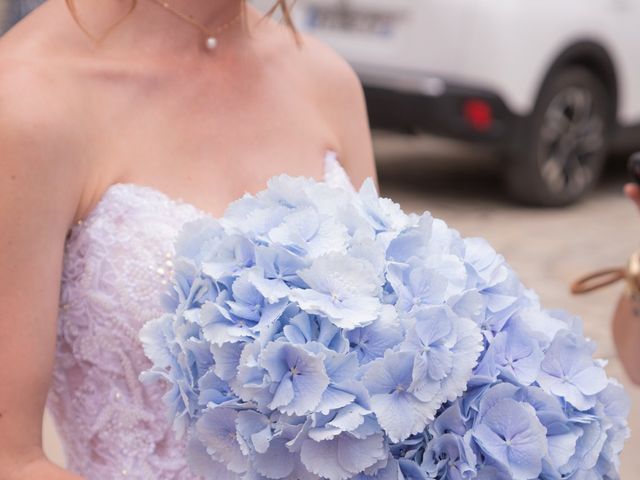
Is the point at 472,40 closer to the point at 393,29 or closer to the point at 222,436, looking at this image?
the point at 393,29

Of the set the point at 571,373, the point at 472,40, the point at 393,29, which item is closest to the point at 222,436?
the point at 571,373

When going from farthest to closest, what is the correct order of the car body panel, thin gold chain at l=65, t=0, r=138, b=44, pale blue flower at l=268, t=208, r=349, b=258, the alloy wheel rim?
the alloy wheel rim, the car body panel, thin gold chain at l=65, t=0, r=138, b=44, pale blue flower at l=268, t=208, r=349, b=258

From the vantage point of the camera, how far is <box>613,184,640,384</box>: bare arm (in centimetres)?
268

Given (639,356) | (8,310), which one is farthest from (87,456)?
(639,356)

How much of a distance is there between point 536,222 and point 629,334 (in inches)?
201

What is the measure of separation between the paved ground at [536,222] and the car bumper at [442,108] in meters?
0.65

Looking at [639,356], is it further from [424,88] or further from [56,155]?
[424,88]

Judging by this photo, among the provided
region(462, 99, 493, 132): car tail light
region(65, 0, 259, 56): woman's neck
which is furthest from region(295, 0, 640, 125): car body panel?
region(65, 0, 259, 56): woman's neck

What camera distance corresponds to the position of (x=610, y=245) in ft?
24.2

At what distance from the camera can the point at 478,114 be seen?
23.4ft

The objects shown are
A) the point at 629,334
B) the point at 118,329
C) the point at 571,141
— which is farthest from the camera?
the point at 571,141

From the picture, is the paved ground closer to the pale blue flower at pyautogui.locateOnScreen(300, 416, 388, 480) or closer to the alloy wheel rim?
the alloy wheel rim

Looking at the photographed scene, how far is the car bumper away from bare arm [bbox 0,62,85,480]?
561 centimetres

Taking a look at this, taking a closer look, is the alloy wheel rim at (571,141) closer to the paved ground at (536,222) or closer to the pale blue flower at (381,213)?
the paved ground at (536,222)
